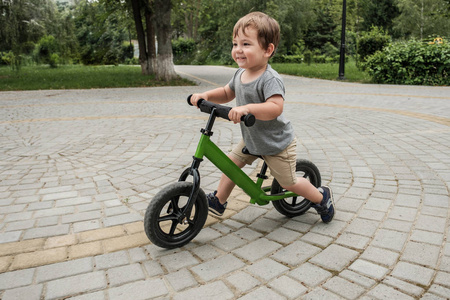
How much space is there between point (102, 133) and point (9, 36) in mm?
14448

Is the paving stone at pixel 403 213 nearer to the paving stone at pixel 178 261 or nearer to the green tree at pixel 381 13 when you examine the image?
the paving stone at pixel 178 261

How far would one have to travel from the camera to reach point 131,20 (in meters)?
22.4

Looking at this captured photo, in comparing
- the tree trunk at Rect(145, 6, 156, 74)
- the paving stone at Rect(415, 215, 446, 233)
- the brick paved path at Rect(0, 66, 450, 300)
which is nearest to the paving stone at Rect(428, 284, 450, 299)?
the brick paved path at Rect(0, 66, 450, 300)

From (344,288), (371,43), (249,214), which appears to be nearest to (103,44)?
(371,43)

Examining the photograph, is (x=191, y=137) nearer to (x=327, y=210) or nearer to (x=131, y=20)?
(x=327, y=210)

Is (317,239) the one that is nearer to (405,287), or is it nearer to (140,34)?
(405,287)

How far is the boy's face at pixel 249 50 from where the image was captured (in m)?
2.29

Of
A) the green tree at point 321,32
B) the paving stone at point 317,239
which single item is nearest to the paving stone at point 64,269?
the paving stone at point 317,239

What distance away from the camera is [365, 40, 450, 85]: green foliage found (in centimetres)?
1332

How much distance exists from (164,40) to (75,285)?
13934 mm

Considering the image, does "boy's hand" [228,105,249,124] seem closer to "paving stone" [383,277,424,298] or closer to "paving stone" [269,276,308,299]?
"paving stone" [269,276,308,299]

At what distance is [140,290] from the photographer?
7.06 ft

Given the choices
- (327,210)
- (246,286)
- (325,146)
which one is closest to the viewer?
(246,286)

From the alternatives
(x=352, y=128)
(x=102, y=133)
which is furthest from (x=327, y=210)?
(x=102, y=133)
